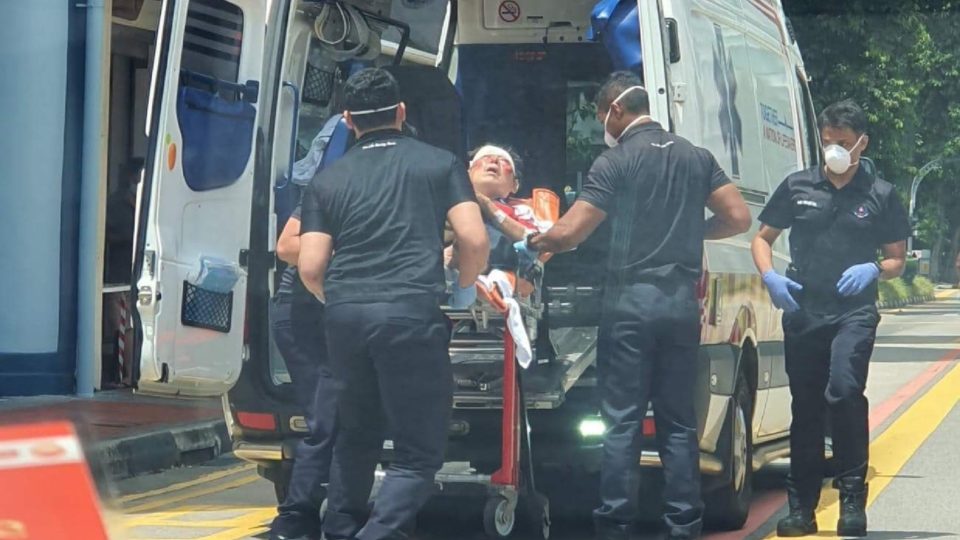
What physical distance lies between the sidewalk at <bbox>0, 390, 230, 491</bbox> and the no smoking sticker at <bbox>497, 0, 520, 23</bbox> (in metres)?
3.17

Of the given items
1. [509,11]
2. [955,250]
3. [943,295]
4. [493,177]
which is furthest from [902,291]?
[493,177]

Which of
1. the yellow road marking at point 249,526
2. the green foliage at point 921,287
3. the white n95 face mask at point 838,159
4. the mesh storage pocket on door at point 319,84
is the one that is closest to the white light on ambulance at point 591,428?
the white n95 face mask at point 838,159

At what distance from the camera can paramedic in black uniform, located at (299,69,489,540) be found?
586 centimetres

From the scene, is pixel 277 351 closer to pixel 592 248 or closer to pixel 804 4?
pixel 592 248

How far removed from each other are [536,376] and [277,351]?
3.50 ft

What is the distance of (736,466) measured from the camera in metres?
7.78

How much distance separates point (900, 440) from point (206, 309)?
5.97 metres

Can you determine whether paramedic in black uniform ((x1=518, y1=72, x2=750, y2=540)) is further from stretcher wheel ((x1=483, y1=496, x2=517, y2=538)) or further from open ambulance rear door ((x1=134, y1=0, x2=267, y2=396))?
open ambulance rear door ((x1=134, y1=0, x2=267, y2=396))

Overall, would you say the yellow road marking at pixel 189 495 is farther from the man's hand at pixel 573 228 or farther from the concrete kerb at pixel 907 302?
the concrete kerb at pixel 907 302

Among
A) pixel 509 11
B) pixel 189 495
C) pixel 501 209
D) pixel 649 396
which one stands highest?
pixel 509 11

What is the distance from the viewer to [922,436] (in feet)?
38.3

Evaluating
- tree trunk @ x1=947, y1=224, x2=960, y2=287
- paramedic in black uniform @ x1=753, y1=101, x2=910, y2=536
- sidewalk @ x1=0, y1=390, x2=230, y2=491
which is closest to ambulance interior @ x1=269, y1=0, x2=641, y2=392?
paramedic in black uniform @ x1=753, y1=101, x2=910, y2=536

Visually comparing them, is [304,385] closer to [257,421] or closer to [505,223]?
[257,421]

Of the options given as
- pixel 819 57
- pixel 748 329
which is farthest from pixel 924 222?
pixel 748 329
